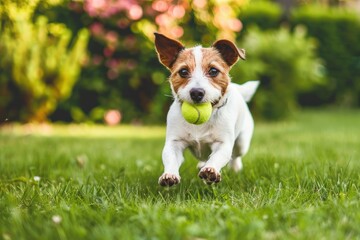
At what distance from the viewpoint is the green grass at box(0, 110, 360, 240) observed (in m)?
2.30

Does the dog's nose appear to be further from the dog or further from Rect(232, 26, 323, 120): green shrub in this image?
Rect(232, 26, 323, 120): green shrub

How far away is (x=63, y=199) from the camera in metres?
2.87

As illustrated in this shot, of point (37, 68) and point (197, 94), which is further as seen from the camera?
point (37, 68)

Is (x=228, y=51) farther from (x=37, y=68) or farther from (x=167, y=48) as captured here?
(x=37, y=68)

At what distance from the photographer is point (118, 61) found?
8883 millimetres

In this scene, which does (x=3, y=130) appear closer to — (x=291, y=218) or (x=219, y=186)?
(x=219, y=186)

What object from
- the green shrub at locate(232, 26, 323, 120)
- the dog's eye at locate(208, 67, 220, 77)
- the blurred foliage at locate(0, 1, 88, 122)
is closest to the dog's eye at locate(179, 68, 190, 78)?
the dog's eye at locate(208, 67, 220, 77)

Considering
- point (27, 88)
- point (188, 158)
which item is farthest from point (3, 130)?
point (188, 158)

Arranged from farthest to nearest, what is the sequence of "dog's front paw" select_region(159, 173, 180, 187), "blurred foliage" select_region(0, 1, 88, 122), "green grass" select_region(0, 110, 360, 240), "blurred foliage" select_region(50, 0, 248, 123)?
"blurred foliage" select_region(50, 0, 248, 123), "blurred foliage" select_region(0, 1, 88, 122), "dog's front paw" select_region(159, 173, 180, 187), "green grass" select_region(0, 110, 360, 240)

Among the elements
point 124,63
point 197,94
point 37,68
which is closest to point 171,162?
point 197,94

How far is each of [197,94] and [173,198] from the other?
0.63 meters

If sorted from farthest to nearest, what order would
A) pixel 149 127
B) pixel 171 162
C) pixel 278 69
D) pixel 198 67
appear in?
pixel 278 69
pixel 149 127
pixel 198 67
pixel 171 162

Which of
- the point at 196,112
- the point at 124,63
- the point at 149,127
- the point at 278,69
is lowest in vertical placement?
the point at 149,127

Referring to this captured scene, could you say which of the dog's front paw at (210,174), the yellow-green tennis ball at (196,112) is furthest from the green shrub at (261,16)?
the dog's front paw at (210,174)
